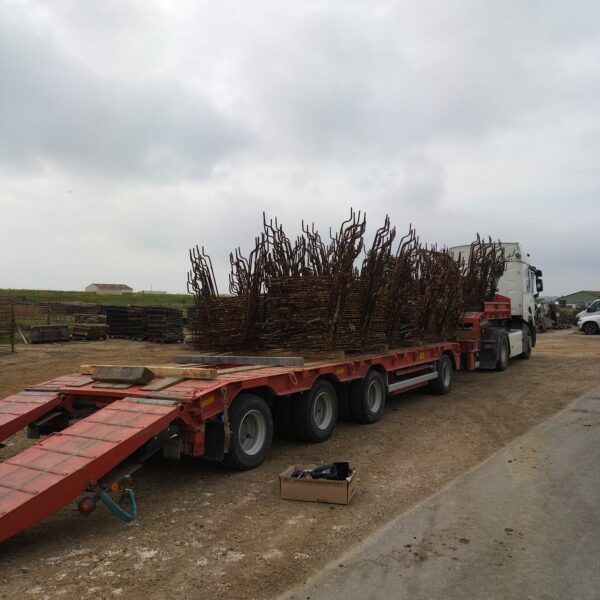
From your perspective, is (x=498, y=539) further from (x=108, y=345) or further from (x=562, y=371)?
(x=108, y=345)

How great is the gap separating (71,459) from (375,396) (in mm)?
5353

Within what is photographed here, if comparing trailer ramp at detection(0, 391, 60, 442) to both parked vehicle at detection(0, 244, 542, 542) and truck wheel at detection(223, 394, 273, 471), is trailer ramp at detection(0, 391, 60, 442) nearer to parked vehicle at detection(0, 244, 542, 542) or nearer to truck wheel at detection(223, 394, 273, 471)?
parked vehicle at detection(0, 244, 542, 542)

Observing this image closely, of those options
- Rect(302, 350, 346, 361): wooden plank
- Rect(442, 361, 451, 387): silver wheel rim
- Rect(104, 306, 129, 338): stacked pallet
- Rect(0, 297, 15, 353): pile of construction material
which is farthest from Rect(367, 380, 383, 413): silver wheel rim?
Rect(104, 306, 129, 338): stacked pallet

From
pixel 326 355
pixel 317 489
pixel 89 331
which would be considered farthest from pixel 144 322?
pixel 317 489

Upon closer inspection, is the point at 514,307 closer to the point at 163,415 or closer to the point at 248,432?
the point at 248,432

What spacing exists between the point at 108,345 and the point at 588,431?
2015 cm

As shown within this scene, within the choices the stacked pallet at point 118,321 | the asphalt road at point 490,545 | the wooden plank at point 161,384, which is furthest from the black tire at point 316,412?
the stacked pallet at point 118,321

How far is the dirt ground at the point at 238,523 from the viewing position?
139 inches

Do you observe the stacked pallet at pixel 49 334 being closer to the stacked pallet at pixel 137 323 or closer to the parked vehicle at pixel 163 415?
the stacked pallet at pixel 137 323

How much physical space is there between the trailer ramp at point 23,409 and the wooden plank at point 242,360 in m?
2.26

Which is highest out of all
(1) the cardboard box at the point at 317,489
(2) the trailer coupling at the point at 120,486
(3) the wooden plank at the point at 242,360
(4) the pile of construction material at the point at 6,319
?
(4) the pile of construction material at the point at 6,319

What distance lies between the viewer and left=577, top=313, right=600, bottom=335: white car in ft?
94.3

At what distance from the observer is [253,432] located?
19.7 ft

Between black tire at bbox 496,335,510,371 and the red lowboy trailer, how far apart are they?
6712mm
